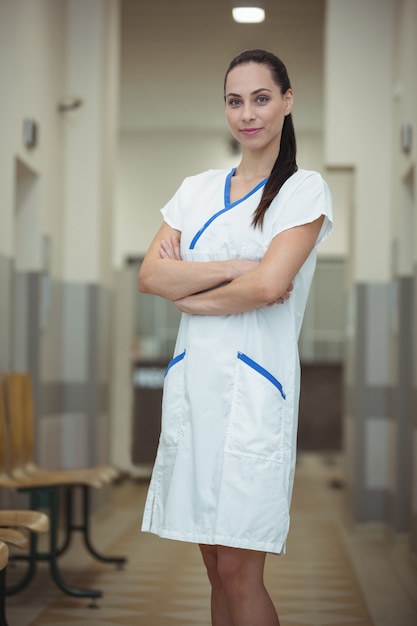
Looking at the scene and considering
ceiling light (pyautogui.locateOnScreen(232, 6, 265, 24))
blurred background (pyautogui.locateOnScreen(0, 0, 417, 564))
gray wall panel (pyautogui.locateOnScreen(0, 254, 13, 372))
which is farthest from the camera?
ceiling light (pyautogui.locateOnScreen(232, 6, 265, 24))

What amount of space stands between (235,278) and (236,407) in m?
0.27

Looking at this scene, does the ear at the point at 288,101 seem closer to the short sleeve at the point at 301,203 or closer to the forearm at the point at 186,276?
the short sleeve at the point at 301,203

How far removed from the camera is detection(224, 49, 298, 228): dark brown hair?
1.97m

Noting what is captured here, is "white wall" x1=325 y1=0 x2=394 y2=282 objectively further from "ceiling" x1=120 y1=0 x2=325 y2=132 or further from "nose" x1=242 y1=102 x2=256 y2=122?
"nose" x1=242 y1=102 x2=256 y2=122

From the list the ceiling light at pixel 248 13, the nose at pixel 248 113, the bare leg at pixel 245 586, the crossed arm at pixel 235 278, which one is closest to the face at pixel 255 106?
the nose at pixel 248 113

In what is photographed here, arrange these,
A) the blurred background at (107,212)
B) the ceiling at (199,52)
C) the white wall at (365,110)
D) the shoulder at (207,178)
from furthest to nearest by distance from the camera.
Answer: the ceiling at (199,52), the white wall at (365,110), the blurred background at (107,212), the shoulder at (207,178)

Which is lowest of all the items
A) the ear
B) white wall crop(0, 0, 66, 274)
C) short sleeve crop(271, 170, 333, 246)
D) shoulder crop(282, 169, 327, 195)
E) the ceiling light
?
short sleeve crop(271, 170, 333, 246)

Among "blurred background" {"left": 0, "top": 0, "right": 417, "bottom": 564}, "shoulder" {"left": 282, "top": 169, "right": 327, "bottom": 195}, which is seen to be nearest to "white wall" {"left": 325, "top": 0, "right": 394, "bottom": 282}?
"blurred background" {"left": 0, "top": 0, "right": 417, "bottom": 564}

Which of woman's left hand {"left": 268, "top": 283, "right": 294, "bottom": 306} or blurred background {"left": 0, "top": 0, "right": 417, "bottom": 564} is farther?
blurred background {"left": 0, "top": 0, "right": 417, "bottom": 564}

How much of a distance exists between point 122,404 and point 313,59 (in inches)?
140

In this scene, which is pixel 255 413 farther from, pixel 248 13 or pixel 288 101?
pixel 248 13

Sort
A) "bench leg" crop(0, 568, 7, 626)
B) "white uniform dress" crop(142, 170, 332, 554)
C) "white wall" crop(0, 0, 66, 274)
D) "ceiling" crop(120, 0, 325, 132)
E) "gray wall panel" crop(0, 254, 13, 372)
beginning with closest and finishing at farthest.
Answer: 1. "white uniform dress" crop(142, 170, 332, 554)
2. "bench leg" crop(0, 568, 7, 626)
3. "gray wall panel" crop(0, 254, 13, 372)
4. "white wall" crop(0, 0, 66, 274)
5. "ceiling" crop(120, 0, 325, 132)

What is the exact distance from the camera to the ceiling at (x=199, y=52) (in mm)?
7484

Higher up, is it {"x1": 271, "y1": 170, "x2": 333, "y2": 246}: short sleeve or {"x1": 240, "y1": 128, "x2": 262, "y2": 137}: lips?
{"x1": 240, "y1": 128, "x2": 262, "y2": 137}: lips
